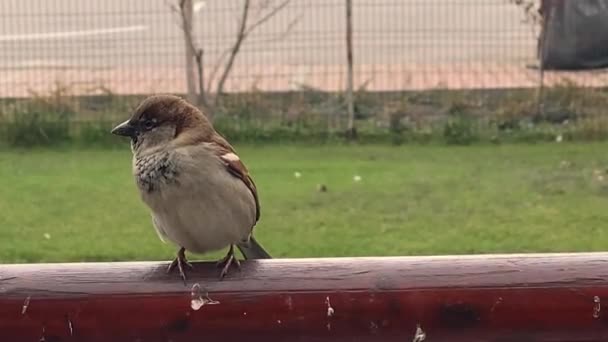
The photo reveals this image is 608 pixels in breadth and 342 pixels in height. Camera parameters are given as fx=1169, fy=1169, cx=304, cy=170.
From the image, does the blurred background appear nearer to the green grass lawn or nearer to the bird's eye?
the green grass lawn

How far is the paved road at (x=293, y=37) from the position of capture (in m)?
11.3

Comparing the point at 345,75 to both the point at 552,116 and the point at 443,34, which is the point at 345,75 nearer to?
the point at 443,34

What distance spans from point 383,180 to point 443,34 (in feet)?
10.9

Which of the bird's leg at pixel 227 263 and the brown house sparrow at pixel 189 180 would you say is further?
the brown house sparrow at pixel 189 180

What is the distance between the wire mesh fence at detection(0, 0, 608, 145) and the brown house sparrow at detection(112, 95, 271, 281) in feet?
23.2

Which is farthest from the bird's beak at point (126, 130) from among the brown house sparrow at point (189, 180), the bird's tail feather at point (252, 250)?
the bird's tail feather at point (252, 250)

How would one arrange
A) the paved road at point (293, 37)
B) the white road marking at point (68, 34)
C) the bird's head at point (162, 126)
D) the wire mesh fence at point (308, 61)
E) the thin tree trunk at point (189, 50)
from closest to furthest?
the bird's head at point (162, 126) → the thin tree trunk at point (189, 50) → the wire mesh fence at point (308, 61) → the paved road at point (293, 37) → the white road marking at point (68, 34)

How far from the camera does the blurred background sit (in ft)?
23.4

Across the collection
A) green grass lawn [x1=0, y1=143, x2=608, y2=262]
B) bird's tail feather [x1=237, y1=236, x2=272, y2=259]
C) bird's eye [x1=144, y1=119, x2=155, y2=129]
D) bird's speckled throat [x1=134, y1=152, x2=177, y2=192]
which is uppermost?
bird's eye [x1=144, y1=119, x2=155, y2=129]

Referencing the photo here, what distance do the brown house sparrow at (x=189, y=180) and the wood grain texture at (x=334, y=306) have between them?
61cm

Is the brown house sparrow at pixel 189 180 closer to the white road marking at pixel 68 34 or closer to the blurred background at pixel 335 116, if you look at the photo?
the blurred background at pixel 335 116

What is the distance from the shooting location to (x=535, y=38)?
435 inches

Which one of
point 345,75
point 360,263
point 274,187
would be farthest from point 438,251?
point 345,75

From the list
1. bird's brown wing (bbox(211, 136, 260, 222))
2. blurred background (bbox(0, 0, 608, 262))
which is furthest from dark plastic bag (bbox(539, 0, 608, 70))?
bird's brown wing (bbox(211, 136, 260, 222))
